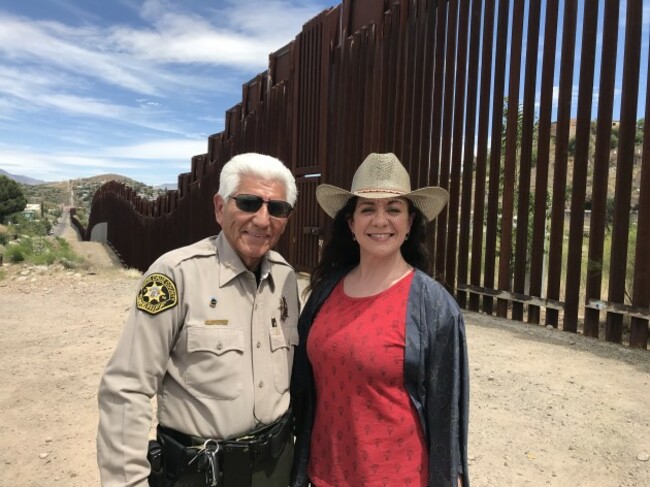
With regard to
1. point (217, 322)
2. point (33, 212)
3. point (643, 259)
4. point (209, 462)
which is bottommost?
point (209, 462)

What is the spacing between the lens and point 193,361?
1.58 m

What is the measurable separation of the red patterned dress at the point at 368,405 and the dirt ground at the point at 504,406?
1418 mm

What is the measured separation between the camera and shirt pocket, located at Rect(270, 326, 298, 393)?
1.73 metres

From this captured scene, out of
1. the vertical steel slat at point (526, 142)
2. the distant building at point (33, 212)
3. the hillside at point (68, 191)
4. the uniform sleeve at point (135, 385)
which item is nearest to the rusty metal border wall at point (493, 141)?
the vertical steel slat at point (526, 142)

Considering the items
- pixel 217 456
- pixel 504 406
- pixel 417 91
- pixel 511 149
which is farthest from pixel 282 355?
pixel 417 91

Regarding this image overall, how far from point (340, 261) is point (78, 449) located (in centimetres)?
243

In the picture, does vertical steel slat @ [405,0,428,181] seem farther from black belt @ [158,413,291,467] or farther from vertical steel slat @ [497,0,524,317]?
black belt @ [158,413,291,467]

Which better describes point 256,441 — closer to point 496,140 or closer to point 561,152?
point 561,152

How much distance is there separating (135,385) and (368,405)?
0.74 m

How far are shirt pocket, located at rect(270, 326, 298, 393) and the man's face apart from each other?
278 millimetres

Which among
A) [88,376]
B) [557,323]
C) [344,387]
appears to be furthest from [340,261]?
[557,323]

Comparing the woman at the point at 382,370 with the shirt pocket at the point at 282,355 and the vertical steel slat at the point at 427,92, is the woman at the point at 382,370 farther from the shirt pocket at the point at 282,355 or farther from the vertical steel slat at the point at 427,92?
the vertical steel slat at the point at 427,92

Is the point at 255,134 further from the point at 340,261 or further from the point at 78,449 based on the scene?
the point at 340,261

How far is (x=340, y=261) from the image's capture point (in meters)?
2.10
